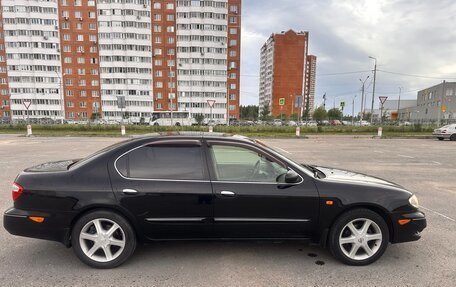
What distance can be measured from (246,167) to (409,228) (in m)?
2.04

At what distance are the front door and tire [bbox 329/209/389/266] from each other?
0.30 metres

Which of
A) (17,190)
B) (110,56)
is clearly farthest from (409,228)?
(110,56)

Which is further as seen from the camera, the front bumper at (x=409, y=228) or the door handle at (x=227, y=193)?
the front bumper at (x=409, y=228)

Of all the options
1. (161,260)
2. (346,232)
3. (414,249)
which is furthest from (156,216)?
(414,249)

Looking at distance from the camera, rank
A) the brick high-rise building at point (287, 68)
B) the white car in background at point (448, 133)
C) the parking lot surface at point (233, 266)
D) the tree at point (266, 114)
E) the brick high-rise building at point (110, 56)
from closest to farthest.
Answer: the parking lot surface at point (233, 266)
the white car in background at point (448, 133)
the brick high-rise building at point (110, 56)
the tree at point (266, 114)
the brick high-rise building at point (287, 68)

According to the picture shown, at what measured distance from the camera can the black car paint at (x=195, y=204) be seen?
2.98 meters

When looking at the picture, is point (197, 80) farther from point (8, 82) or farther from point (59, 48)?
point (8, 82)

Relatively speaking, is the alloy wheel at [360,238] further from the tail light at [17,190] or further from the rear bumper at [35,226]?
the tail light at [17,190]

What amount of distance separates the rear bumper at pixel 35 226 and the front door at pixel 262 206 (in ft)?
5.64

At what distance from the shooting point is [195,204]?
9.96ft

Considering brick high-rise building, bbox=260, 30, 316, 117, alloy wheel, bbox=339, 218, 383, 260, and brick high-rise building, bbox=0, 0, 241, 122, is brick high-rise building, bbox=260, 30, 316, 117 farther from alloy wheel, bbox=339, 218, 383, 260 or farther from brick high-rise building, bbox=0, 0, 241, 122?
alloy wheel, bbox=339, 218, 383, 260

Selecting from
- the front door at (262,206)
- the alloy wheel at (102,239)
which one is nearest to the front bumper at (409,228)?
the front door at (262,206)

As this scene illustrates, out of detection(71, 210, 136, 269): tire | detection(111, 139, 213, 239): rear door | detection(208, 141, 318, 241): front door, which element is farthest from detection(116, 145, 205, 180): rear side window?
detection(71, 210, 136, 269): tire

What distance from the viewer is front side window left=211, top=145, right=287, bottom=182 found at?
3.19m
